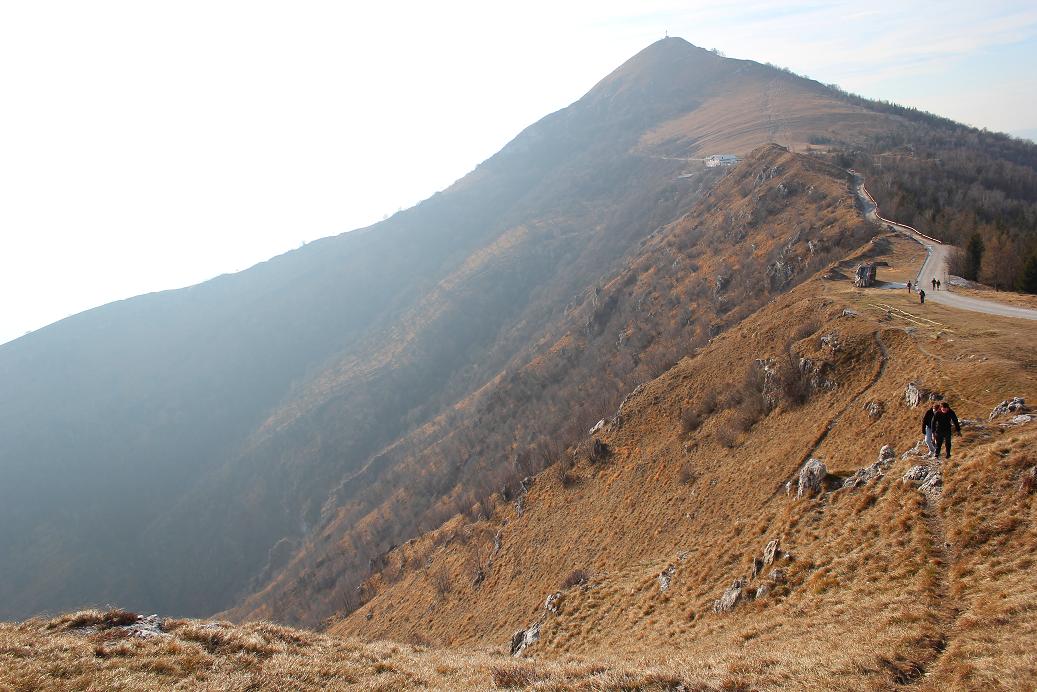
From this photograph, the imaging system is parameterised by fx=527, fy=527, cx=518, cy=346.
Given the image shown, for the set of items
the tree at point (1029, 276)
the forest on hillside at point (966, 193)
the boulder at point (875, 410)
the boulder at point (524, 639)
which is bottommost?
the boulder at point (524, 639)

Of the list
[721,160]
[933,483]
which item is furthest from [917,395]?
[721,160]

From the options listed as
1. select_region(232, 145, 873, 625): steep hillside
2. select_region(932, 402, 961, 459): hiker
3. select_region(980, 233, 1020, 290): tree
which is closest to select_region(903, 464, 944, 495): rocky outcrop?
select_region(932, 402, 961, 459): hiker

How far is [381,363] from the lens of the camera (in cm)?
12862

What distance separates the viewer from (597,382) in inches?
2363

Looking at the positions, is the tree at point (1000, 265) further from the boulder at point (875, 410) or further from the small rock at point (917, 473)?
the small rock at point (917, 473)

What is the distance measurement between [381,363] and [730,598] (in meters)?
118

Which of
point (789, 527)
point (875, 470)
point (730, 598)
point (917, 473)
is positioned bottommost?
point (730, 598)

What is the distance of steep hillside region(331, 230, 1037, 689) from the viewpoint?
459 inches

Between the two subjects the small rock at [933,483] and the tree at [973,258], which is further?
the tree at [973,258]

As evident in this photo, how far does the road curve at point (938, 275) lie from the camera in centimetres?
2786

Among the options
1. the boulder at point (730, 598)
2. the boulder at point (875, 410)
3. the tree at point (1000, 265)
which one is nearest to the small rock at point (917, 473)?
the boulder at point (730, 598)

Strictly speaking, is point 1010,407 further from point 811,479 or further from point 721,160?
point 721,160

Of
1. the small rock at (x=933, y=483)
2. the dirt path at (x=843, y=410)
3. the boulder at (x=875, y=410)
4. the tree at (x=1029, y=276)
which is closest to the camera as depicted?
the small rock at (x=933, y=483)

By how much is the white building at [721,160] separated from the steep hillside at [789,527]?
82618 millimetres
